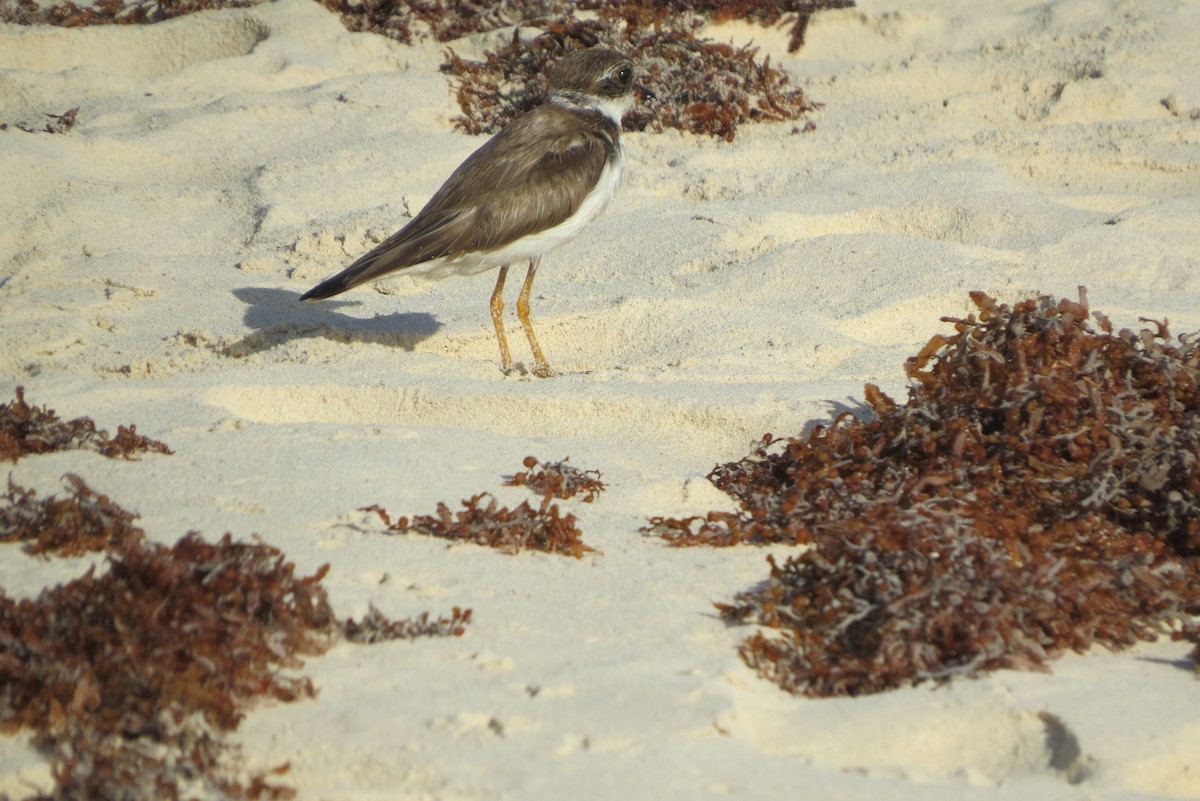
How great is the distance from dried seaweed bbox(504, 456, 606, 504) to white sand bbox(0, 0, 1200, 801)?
0.08m

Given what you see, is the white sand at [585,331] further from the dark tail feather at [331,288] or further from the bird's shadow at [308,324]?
the dark tail feather at [331,288]

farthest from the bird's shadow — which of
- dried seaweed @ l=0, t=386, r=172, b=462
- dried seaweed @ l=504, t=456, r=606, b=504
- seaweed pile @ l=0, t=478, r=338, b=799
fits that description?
seaweed pile @ l=0, t=478, r=338, b=799

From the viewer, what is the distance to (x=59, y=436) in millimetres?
4527

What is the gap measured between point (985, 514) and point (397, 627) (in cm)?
189

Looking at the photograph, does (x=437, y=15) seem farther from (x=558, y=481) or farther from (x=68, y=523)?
(x=68, y=523)

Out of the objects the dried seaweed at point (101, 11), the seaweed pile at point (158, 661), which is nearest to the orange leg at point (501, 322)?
the seaweed pile at point (158, 661)

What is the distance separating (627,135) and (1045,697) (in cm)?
644

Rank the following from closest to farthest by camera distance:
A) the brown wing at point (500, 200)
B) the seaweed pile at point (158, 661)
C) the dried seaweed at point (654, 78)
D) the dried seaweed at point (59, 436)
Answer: the seaweed pile at point (158, 661) < the dried seaweed at point (59, 436) < the brown wing at point (500, 200) < the dried seaweed at point (654, 78)

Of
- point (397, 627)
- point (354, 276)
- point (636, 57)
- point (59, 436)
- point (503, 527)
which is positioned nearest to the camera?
point (397, 627)

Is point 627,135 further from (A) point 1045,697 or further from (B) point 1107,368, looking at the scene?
(A) point 1045,697

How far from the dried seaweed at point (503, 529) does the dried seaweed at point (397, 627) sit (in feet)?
1.93

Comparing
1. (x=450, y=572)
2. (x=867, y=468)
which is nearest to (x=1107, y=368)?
(x=867, y=468)

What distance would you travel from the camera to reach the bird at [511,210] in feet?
19.9

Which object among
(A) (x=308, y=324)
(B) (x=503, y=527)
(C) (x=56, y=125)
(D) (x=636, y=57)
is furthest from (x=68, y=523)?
(D) (x=636, y=57)
